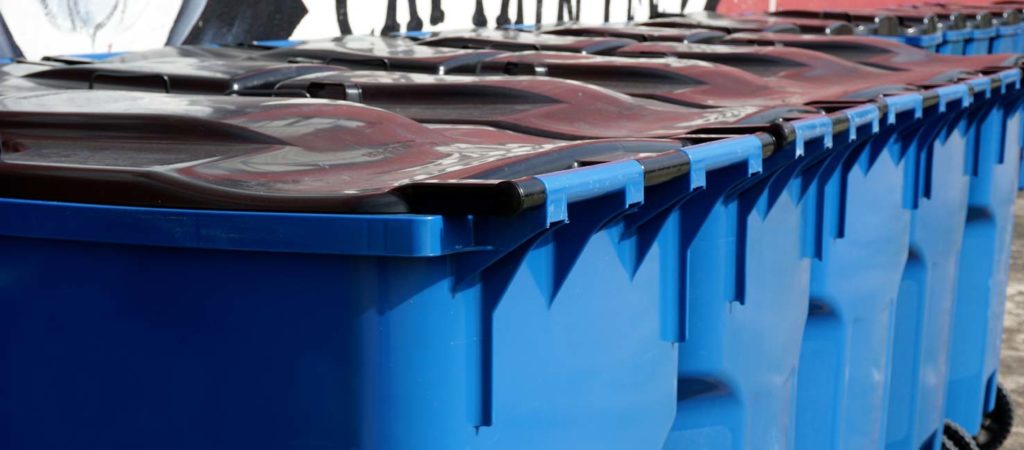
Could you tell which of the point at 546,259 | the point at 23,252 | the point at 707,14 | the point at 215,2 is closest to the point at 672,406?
the point at 546,259

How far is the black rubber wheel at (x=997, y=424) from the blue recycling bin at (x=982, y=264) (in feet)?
0.87

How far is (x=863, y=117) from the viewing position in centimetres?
328

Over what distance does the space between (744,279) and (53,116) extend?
1.36 m

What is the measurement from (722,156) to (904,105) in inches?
54.5

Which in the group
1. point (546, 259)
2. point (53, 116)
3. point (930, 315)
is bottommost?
point (930, 315)

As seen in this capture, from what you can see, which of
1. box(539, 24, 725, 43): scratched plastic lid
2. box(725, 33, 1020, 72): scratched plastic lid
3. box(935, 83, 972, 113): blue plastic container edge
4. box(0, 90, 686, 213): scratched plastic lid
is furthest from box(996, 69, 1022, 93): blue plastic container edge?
box(0, 90, 686, 213): scratched plastic lid

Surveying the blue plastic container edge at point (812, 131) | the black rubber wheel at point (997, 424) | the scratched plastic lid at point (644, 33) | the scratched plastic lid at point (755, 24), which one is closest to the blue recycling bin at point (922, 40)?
the scratched plastic lid at point (755, 24)

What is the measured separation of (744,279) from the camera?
283cm

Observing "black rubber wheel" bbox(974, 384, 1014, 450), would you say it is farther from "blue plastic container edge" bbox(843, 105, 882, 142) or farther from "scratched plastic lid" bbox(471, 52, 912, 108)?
"blue plastic container edge" bbox(843, 105, 882, 142)

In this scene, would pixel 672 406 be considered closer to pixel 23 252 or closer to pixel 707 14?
pixel 23 252

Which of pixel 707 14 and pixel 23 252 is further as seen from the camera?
pixel 707 14

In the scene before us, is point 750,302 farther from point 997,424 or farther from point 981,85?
point 997,424

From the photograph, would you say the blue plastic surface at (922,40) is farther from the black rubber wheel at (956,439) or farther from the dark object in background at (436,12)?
the dark object in background at (436,12)

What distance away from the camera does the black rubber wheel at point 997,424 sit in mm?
5828
